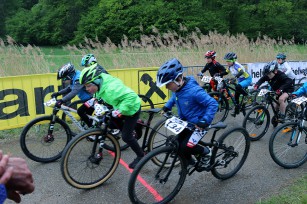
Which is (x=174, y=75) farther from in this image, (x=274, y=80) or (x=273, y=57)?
(x=273, y=57)

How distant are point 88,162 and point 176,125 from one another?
5.18 feet

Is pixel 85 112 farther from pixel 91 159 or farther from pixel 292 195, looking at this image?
pixel 292 195

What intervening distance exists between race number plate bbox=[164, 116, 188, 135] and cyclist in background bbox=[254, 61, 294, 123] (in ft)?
12.2

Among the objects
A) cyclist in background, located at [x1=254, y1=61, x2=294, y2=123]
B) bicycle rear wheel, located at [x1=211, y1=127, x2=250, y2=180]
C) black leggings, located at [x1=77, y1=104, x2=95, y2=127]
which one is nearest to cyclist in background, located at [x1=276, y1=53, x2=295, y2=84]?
cyclist in background, located at [x1=254, y1=61, x2=294, y2=123]

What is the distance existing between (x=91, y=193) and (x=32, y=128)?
75.5 inches

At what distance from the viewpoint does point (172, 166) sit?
3809mm

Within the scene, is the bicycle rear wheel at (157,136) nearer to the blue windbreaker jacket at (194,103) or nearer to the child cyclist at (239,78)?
the blue windbreaker jacket at (194,103)

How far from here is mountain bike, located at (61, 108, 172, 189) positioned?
13.3 ft

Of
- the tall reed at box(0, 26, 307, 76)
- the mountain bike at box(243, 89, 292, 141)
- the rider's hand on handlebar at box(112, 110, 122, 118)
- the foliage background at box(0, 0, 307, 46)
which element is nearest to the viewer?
the rider's hand on handlebar at box(112, 110, 122, 118)

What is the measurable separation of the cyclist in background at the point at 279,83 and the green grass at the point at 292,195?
2.57 meters

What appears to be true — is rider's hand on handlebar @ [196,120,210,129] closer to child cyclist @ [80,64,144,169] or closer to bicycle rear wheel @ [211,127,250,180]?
bicycle rear wheel @ [211,127,250,180]

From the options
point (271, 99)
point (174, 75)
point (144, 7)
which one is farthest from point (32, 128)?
point (144, 7)

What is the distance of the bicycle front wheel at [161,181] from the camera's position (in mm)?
3673

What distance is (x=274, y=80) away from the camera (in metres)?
6.88
